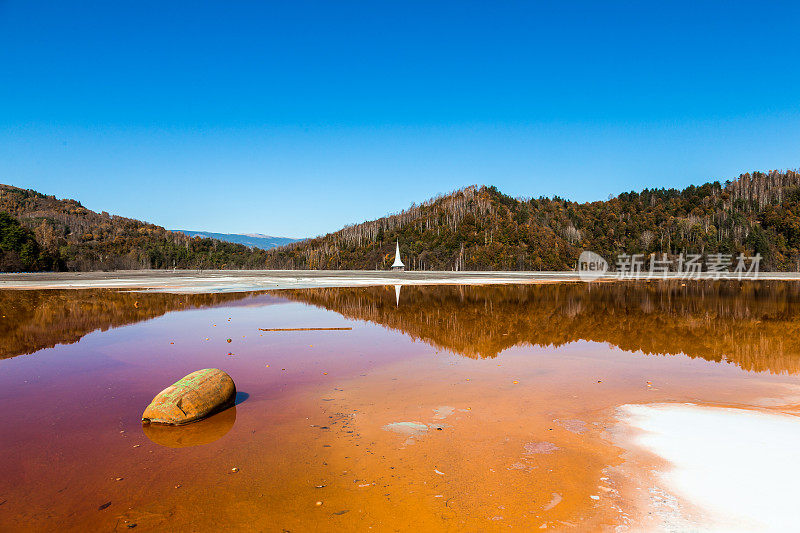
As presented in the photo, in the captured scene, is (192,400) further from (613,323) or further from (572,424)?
(613,323)

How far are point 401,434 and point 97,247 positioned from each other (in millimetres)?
→ 169697

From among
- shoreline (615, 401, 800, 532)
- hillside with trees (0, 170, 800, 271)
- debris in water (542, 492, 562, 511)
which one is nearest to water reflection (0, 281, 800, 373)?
shoreline (615, 401, 800, 532)

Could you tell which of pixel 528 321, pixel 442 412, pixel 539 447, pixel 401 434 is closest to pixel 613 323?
pixel 528 321

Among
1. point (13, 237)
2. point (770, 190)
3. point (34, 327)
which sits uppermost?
point (770, 190)

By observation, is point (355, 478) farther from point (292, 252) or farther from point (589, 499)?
point (292, 252)

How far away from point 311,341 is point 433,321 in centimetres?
642

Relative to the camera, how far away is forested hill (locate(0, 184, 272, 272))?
262 feet

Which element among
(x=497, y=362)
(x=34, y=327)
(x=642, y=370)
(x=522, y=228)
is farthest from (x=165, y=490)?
(x=522, y=228)

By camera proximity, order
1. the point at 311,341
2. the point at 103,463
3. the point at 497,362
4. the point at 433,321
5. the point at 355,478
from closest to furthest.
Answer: the point at 355,478 → the point at 103,463 → the point at 497,362 → the point at 311,341 → the point at 433,321

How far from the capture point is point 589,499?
4887 millimetres

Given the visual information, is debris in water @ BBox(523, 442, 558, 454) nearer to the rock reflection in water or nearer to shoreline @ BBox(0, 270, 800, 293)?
the rock reflection in water

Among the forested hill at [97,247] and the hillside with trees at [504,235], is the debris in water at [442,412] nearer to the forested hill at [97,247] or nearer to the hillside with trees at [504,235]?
the forested hill at [97,247]

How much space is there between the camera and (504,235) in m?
140

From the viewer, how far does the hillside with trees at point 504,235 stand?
119500mm
